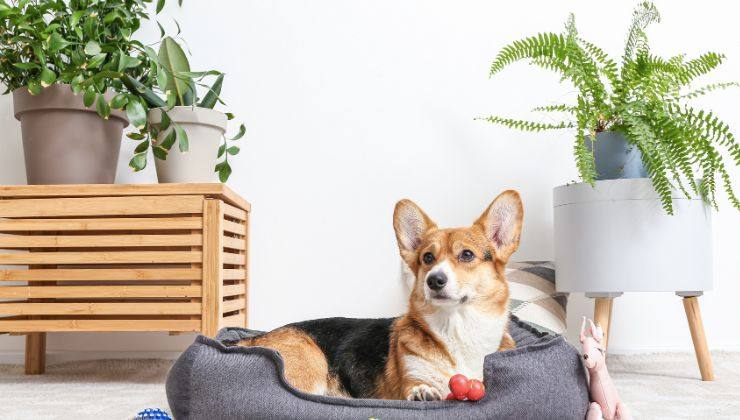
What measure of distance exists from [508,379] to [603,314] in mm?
1225

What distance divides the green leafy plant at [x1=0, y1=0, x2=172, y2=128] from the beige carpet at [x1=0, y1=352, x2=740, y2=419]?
94 cm

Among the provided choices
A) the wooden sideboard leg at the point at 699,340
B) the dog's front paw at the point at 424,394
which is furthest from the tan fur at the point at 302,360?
the wooden sideboard leg at the point at 699,340

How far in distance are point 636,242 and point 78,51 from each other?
6.93 ft

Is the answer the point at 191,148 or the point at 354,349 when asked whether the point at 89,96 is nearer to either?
the point at 191,148

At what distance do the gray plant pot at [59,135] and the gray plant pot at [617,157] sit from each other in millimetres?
1904

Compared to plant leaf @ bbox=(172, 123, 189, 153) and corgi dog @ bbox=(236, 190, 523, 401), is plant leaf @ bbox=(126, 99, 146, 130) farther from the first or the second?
corgi dog @ bbox=(236, 190, 523, 401)

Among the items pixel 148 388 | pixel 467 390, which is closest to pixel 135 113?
pixel 148 388

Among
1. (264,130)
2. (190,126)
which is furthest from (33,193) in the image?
(264,130)

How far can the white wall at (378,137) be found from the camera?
9.14 ft

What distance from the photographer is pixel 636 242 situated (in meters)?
2.18

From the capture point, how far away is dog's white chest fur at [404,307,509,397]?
1416 millimetres

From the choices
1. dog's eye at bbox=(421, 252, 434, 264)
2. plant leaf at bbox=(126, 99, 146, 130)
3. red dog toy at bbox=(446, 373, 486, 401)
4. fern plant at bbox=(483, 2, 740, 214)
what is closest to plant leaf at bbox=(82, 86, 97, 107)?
plant leaf at bbox=(126, 99, 146, 130)

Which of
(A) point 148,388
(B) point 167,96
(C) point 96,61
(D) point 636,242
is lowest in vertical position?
(A) point 148,388

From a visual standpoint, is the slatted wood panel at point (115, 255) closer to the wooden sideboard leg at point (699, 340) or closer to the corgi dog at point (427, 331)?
the corgi dog at point (427, 331)
